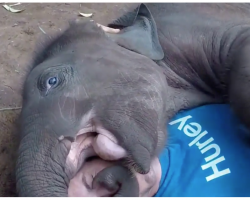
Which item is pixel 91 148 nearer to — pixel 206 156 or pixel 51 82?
pixel 51 82

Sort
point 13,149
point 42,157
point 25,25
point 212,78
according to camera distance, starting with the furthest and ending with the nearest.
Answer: point 25,25 < point 13,149 < point 212,78 < point 42,157

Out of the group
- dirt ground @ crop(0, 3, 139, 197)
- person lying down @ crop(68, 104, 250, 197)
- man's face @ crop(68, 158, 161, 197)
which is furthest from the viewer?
dirt ground @ crop(0, 3, 139, 197)

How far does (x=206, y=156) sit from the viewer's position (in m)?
1.97

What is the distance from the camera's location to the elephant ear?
1906 mm

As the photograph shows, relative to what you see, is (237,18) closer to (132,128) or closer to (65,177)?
(132,128)

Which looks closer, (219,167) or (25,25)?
(219,167)

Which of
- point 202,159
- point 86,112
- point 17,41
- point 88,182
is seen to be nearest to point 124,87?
point 86,112

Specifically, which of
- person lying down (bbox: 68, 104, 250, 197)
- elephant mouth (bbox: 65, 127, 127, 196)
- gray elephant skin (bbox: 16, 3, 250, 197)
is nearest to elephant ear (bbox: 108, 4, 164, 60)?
gray elephant skin (bbox: 16, 3, 250, 197)

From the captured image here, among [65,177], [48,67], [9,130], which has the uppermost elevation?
[48,67]

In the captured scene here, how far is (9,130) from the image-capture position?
8.30 ft

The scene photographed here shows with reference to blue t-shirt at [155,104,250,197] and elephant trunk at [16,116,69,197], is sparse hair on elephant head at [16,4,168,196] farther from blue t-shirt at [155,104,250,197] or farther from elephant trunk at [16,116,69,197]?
blue t-shirt at [155,104,250,197]

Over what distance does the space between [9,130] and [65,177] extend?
43.2 inches

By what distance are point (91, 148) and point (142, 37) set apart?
562 mm

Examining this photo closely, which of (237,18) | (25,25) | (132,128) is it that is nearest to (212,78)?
(237,18)
